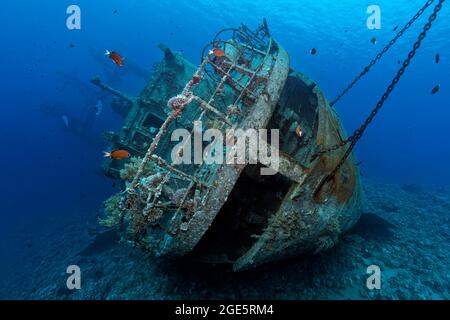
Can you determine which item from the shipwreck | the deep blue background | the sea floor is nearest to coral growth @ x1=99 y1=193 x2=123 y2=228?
the shipwreck

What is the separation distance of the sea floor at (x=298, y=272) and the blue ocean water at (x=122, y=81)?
9.45 ft

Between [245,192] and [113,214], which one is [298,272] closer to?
[245,192]

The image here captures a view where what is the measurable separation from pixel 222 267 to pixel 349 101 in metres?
103

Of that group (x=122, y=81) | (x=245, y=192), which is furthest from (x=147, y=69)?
(x=245, y=192)

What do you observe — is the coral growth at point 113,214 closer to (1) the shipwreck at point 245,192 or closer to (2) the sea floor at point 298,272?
(1) the shipwreck at point 245,192

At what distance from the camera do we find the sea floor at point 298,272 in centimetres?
627

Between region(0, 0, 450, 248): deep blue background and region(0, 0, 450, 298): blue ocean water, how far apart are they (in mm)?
237

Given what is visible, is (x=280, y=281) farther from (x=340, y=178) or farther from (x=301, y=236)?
(x=340, y=178)

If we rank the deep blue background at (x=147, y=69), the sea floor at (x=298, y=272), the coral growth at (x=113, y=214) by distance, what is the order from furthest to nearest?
the deep blue background at (x=147, y=69)
the sea floor at (x=298, y=272)
the coral growth at (x=113, y=214)

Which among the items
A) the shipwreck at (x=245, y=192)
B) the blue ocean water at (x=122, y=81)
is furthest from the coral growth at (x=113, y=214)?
the blue ocean water at (x=122, y=81)

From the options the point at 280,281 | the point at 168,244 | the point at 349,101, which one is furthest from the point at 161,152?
the point at 349,101

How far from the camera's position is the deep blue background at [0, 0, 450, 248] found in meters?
31.8

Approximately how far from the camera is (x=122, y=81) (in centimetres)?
3153

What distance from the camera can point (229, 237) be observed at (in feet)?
21.9
